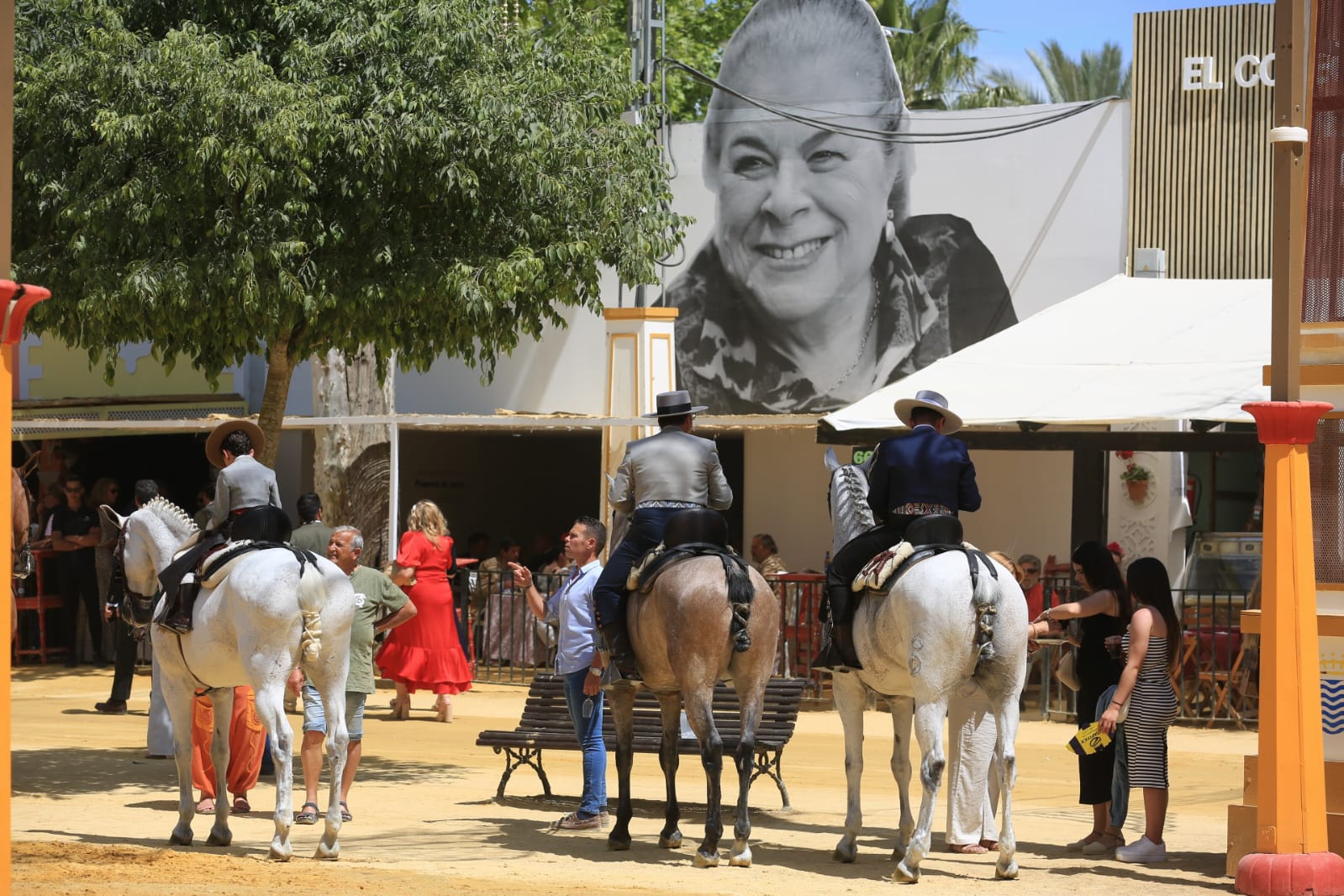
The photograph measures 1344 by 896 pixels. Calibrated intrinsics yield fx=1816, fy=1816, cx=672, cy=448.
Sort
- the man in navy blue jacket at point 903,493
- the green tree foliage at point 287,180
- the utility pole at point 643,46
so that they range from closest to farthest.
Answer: the man in navy blue jacket at point 903,493
the green tree foliage at point 287,180
the utility pole at point 643,46

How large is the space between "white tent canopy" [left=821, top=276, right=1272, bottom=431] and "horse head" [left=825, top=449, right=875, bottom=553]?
10.7ft

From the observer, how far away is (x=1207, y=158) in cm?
2088

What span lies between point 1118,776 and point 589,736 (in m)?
3.21

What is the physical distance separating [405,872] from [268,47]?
6.92 metres

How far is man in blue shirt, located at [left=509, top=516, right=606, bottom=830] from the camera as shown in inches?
445

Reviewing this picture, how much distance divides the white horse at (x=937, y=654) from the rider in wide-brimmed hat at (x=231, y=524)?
3.43m

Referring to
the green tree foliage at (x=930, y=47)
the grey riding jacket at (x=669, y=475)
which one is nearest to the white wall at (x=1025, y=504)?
the grey riding jacket at (x=669, y=475)

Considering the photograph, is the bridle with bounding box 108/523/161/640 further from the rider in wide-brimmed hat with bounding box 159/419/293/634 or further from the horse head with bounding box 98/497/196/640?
the rider in wide-brimmed hat with bounding box 159/419/293/634

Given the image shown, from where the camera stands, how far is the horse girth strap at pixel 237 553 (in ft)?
33.6

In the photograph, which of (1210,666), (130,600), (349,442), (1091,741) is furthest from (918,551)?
(349,442)

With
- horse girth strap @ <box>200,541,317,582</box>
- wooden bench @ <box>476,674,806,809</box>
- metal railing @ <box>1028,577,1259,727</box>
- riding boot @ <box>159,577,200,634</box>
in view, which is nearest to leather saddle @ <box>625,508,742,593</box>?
horse girth strap @ <box>200,541,317,582</box>

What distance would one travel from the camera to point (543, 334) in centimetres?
2439

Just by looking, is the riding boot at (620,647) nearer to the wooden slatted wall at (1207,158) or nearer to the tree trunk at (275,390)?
the tree trunk at (275,390)

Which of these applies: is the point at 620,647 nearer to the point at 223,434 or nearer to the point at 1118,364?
the point at 223,434
